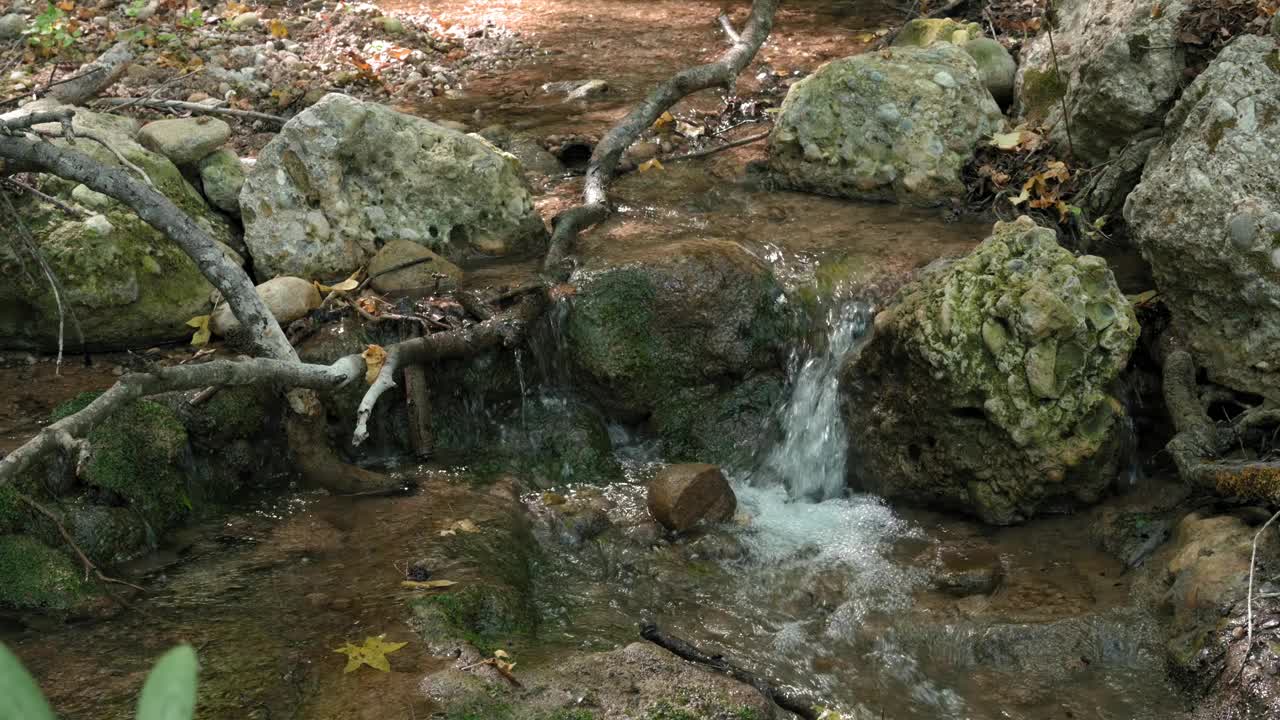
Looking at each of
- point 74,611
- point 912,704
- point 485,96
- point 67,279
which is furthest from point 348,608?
point 485,96

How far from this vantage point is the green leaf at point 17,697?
67 centimetres

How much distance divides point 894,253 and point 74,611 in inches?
167

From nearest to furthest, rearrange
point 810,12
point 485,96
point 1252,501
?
point 1252,501
point 485,96
point 810,12

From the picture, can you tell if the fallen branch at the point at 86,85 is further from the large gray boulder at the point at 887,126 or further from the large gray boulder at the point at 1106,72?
the large gray boulder at the point at 1106,72

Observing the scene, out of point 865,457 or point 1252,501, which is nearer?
point 1252,501

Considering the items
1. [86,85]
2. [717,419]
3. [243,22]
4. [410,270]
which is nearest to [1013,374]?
[717,419]

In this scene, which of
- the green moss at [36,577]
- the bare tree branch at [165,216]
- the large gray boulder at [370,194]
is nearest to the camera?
the green moss at [36,577]

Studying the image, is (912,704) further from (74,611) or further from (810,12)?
(810,12)

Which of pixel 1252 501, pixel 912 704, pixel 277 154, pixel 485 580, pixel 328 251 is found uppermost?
pixel 277 154

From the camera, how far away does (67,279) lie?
5602mm

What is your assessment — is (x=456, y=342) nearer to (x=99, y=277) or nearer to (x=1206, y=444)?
(x=99, y=277)

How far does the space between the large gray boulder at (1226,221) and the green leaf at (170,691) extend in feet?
16.1

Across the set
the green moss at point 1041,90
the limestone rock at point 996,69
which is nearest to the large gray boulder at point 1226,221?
the green moss at point 1041,90

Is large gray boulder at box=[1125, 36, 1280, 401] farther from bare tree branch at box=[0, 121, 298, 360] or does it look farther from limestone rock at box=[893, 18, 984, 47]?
bare tree branch at box=[0, 121, 298, 360]
